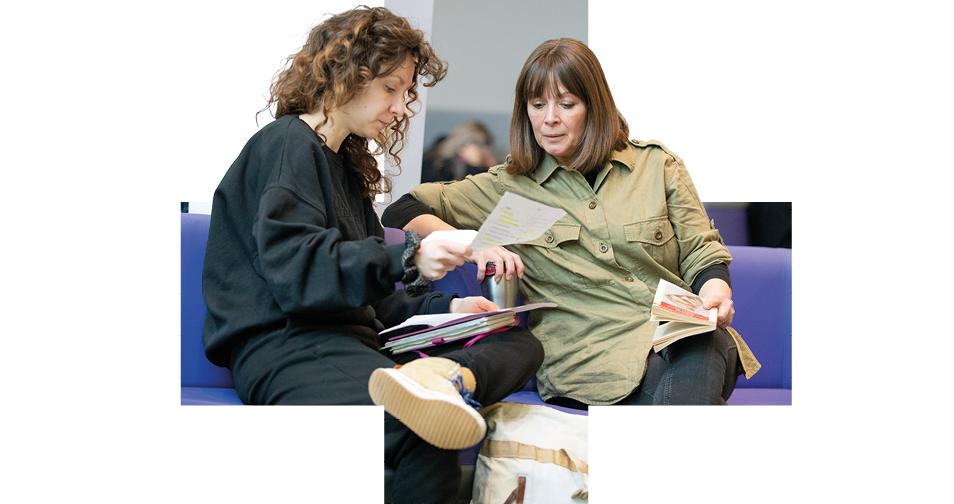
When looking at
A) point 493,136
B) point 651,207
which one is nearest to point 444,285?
point 493,136

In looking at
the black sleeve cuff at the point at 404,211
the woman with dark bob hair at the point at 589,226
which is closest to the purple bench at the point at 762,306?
the black sleeve cuff at the point at 404,211

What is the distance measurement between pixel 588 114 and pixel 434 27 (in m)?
0.57

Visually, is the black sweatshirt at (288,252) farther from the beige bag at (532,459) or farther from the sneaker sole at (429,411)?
the beige bag at (532,459)

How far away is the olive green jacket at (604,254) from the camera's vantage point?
6.65 feet

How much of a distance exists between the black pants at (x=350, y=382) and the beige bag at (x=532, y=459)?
9cm

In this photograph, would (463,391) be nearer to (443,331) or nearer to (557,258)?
(443,331)

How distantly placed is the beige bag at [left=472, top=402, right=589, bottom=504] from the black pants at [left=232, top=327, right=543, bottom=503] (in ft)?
0.30

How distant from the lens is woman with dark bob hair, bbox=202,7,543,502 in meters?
1.49

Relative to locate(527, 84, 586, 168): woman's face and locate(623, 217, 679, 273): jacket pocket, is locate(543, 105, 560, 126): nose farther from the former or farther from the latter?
locate(623, 217, 679, 273): jacket pocket

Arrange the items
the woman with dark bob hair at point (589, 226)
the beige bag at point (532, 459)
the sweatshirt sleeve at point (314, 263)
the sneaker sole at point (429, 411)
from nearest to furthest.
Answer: the sneaker sole at point (429, 411) < the sweatshirt sleeve at point (314, 263) < the beige bag at point (532, 459) < the woman with dark bob hair at point (589, 226)

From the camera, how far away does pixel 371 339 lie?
179 cm

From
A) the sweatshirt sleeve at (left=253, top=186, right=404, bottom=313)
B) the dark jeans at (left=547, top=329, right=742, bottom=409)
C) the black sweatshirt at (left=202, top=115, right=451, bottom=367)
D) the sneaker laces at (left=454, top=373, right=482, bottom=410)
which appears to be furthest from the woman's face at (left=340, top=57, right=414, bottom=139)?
the dark jeans at (left=547, top=329, right=742, bottom=409)

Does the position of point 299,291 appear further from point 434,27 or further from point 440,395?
point 434,27

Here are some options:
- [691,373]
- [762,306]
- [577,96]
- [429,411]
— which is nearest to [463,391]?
[429,411]
